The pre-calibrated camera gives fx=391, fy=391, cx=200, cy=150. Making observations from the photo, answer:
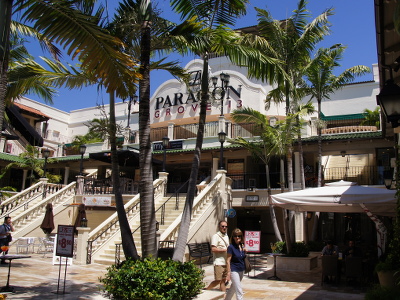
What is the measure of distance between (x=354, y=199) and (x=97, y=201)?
48.9 feet

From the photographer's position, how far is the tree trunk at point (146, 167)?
7773 millimetres

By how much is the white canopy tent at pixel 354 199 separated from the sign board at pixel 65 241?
598cm

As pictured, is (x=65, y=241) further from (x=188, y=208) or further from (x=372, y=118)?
(x=372, y=118)

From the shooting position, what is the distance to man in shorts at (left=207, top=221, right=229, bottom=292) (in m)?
9.25

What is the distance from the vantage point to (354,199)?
10.6 m

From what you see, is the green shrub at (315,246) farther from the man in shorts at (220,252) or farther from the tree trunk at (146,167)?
the tree trunk at (146,167)

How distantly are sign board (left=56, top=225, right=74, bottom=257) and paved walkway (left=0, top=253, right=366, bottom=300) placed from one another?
52 centimetres

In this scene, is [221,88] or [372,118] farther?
[372,118]

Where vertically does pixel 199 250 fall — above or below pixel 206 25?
below

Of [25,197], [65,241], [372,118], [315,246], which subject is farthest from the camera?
[372,118]

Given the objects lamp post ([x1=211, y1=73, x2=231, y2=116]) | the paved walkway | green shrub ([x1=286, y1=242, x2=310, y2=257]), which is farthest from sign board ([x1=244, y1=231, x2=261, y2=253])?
lamp post ([x1=211, y1=73, x2=231, y2=116])

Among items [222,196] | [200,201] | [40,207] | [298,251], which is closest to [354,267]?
[298,251]

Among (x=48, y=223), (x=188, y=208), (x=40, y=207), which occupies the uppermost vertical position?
(x=40, y=207)

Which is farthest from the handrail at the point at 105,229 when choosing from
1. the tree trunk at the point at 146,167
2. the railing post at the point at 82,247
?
the tree trunk at the point at 146,167
